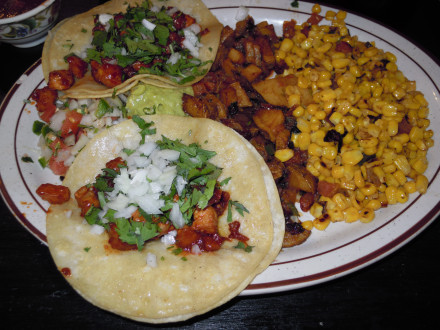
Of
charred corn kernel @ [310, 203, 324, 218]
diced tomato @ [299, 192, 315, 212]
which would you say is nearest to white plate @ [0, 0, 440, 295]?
charred corn kernel @ [310, 203, 324, 218]

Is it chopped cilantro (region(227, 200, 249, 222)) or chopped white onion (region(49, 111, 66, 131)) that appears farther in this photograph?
chopped white onion (region(49, 111, 66, 131))

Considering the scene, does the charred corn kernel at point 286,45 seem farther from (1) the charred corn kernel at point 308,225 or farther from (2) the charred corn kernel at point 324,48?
(1) the charred corn kernel at point 308,225

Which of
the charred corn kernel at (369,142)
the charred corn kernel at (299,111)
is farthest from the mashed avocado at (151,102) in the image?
the charred corn kernel at (369,142)

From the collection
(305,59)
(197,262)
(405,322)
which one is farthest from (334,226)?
(305,59)

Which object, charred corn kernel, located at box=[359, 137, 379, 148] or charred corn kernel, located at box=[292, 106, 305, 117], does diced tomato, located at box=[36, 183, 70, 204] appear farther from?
charred corn kernel, located at box=[359, 137, 379, 148]

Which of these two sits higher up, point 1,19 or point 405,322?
point 1,19

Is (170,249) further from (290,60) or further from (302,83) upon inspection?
(290,60)

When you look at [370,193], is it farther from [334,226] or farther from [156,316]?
[156,316]

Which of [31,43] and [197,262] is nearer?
[197,262]
